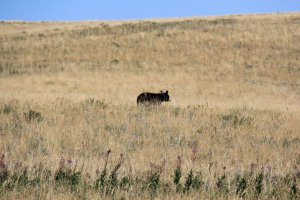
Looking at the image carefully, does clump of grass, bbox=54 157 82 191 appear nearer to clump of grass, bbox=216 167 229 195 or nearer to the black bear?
clump of grass, bbox=216 167 229 195

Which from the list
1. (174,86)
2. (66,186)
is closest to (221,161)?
(66,186)

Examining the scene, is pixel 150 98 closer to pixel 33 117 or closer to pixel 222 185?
pixel 33 117

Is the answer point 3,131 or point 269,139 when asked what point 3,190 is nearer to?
point 3,131

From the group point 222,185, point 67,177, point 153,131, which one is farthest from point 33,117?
point 222,185

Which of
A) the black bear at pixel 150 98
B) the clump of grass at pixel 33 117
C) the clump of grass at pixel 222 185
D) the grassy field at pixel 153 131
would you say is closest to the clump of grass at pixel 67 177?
the grassy field at pixel 153 131

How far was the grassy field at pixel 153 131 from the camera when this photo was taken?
5.66 meters

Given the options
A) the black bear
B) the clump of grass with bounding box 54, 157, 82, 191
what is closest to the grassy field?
the clump of grass with bounding box 54, 157, 82, 191

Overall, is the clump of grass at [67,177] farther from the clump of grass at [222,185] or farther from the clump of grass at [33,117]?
the clump of grass at [33,117]

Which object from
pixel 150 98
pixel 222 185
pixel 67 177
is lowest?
pixel 222 185

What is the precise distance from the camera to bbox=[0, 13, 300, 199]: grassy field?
5.66 metres

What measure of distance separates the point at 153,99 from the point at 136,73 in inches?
554

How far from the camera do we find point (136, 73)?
99.3 ft

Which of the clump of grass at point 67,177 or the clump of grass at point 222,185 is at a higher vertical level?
the clump of grass at point 67,177

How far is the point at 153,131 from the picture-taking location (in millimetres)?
10305
